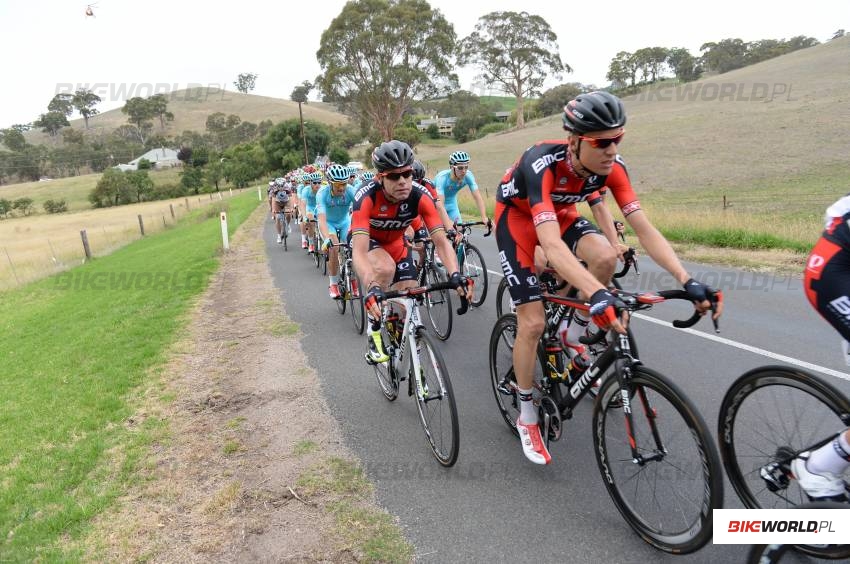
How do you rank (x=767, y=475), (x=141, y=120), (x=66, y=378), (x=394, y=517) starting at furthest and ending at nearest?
(x=141, y=120) < (x=66, y=378) < (x=394, y=517) < (x=767, y=475)

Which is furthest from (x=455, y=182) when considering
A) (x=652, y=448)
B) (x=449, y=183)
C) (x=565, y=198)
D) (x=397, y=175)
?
(x=652, y=448)

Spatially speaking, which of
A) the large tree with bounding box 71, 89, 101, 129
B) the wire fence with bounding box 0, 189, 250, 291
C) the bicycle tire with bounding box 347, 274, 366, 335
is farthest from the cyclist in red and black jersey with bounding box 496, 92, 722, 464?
the large tree with bounding box 71, 89, 101, 129

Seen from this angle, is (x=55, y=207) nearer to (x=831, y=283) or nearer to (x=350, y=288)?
(x=350, y=288)

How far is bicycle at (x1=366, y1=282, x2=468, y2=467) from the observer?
3639mm

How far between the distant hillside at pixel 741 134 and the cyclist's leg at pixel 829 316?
2178 centimetres

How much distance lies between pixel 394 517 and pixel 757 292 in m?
6.69

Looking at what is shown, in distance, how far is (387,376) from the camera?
4.96 metres

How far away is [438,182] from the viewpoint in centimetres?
890

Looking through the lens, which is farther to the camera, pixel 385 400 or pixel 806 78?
pixel 806 78

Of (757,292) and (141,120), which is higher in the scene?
(141,120)

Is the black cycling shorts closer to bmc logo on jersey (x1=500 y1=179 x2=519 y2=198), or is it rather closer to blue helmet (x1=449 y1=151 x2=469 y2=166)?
bmc logo on jersey (x1=500 y1=179 x2=519 y2=198)

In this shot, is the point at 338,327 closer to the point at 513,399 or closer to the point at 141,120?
the point at 513,399

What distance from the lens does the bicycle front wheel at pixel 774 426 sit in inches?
94.0

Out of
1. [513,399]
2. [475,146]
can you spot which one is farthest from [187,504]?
[475,146]
